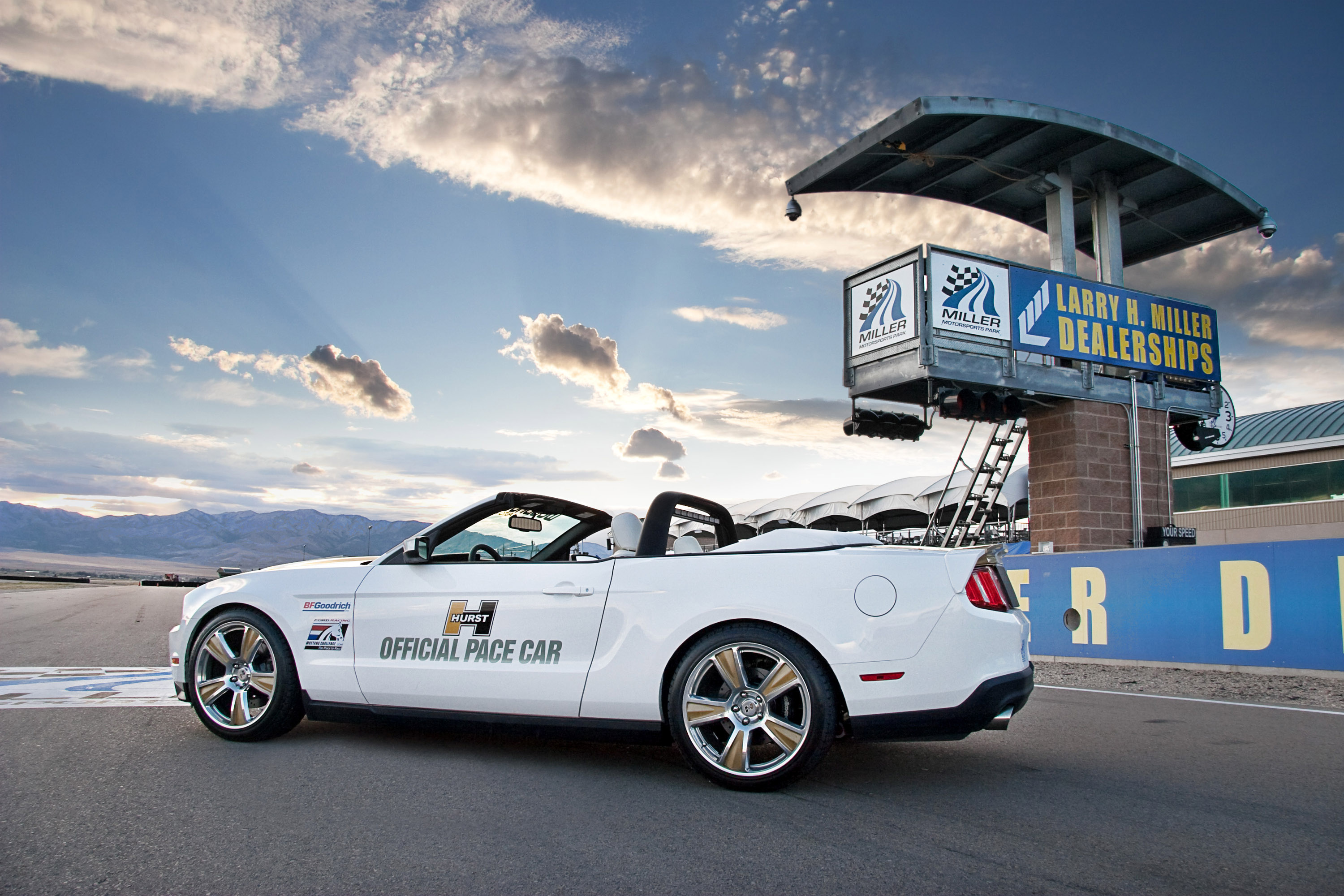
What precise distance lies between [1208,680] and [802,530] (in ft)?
21.0

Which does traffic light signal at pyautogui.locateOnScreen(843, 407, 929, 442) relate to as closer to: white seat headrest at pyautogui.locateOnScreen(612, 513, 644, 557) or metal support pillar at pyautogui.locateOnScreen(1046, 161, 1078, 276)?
metal support pillar at pyautogui.locateOnScreen(1046, 161, 1078, 276)

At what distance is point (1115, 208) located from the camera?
1866cm

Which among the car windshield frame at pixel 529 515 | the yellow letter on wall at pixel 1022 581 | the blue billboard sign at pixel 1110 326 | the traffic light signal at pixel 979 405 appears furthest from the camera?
the blue billboard sign at pixel 1110 326

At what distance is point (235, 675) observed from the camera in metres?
4.89

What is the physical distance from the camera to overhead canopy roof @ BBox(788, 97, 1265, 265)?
54.9ft

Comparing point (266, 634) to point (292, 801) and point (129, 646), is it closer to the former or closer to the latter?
point (292, 801)

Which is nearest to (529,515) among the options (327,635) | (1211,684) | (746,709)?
(327,635)

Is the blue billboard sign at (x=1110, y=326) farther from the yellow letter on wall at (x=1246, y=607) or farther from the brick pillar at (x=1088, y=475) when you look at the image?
the yellow letter on wall at (x=1246, y=607)

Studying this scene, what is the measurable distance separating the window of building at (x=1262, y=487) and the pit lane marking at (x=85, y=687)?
2708 cm

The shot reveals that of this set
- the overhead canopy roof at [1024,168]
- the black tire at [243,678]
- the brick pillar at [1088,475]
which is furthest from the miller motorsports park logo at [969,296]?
the black tire at [243,678]

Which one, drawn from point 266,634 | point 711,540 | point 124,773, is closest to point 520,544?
point 711,540

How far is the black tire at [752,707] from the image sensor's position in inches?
146

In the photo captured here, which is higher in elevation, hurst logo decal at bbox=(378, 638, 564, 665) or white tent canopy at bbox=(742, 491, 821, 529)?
white tent canopy at bbox=(742, 491, 821, 529)

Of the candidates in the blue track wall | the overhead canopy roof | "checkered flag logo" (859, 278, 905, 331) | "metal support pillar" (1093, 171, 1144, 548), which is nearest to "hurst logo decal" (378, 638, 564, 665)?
the blue track wall
